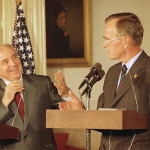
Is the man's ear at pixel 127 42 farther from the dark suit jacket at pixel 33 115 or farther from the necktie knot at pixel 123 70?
the dark suit jacket at pixel 33 115

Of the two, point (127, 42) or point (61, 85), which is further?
point (61, 85)

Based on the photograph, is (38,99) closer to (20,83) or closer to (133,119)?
(20,83)

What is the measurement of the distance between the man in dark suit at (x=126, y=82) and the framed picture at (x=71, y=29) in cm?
334

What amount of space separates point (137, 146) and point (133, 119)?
383 mm

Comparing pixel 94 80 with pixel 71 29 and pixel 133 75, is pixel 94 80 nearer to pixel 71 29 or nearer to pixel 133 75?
pixel 133 75

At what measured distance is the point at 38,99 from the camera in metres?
4.73

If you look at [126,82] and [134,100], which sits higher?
[126,82]

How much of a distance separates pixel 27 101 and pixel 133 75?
1.36 m

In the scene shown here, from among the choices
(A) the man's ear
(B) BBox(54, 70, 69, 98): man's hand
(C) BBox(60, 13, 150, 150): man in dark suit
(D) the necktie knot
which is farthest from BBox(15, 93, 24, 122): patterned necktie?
(A) the man's ear

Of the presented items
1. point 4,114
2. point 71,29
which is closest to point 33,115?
point 4,114

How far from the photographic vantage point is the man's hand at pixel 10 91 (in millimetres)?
4520

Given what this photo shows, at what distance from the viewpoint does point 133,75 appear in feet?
12.3

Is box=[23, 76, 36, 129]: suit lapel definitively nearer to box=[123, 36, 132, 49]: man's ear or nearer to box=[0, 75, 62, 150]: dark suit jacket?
box=[0, 75, 62, 150]: dark suit jacket

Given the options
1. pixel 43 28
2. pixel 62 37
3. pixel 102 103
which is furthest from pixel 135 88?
pixel 62 37
